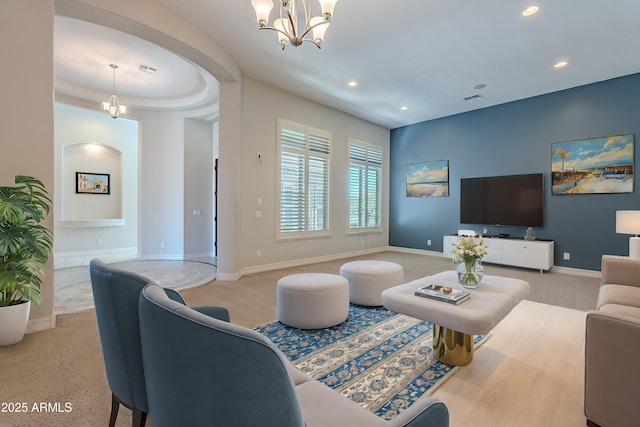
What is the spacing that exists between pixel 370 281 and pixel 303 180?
304 centimetres

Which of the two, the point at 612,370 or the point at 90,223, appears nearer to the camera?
the point at 612,370

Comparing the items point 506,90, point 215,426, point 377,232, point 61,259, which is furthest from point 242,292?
point 506,90

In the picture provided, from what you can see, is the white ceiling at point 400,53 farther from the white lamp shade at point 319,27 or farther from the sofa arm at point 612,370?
the sofa arm at point 612,370

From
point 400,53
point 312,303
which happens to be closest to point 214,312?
point 312,303

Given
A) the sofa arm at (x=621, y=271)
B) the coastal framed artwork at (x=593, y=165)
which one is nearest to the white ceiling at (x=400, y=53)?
the coastal framed artwork at (x=593, y=165)

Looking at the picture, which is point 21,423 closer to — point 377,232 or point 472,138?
point 377,232

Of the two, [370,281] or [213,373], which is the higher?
[213,373]

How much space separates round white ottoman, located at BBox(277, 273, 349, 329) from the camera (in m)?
2.69

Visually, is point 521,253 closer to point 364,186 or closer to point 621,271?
point 621,271

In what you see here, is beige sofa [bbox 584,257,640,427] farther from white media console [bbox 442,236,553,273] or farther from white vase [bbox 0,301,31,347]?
white vase [bbox 0,301,31,347]

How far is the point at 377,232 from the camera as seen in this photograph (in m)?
7.70

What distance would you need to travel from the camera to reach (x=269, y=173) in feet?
17.3

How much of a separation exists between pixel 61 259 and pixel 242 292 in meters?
5.05

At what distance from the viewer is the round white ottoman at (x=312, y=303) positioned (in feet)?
8.82
